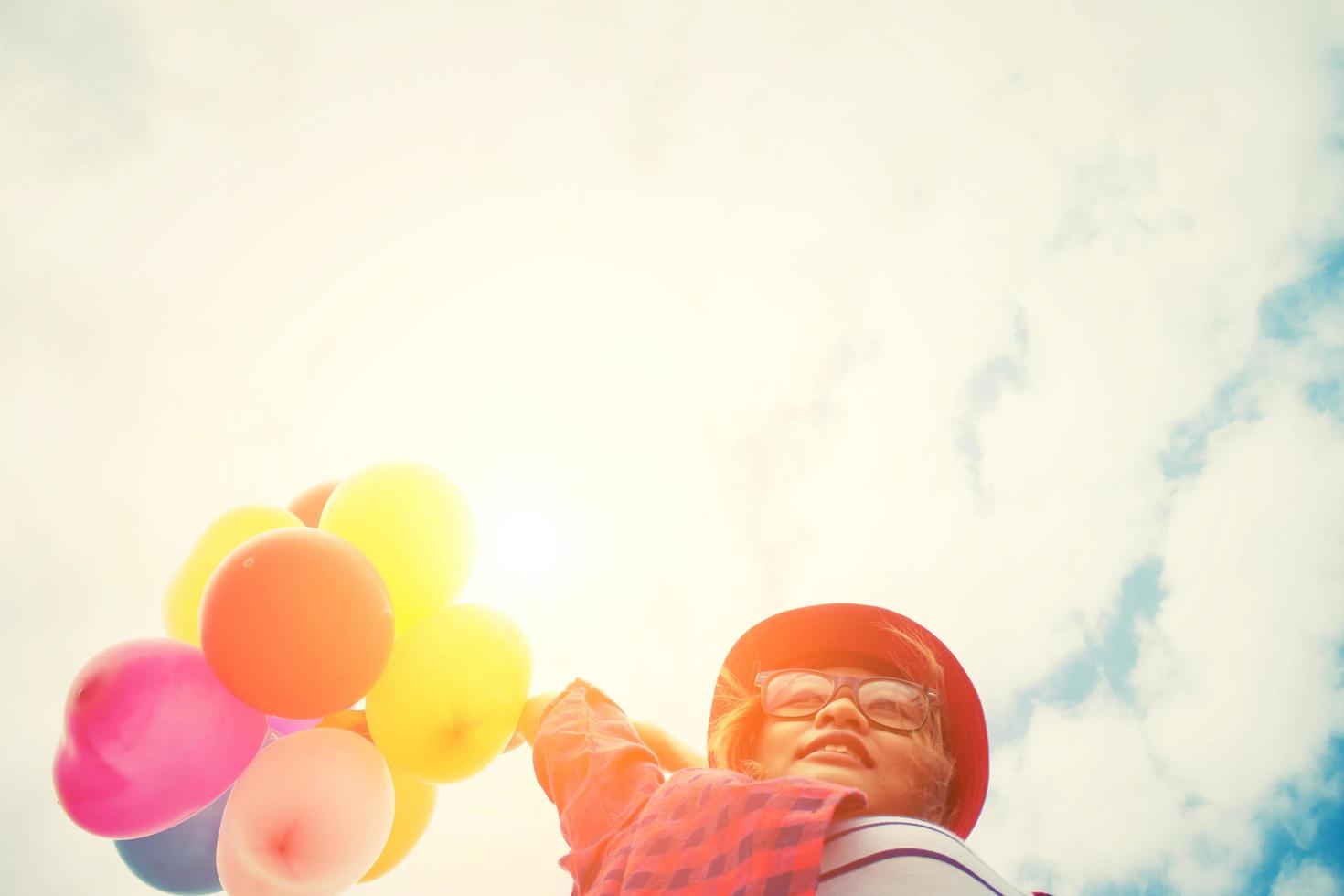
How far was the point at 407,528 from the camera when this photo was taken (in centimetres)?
215

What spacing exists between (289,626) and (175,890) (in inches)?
45.8

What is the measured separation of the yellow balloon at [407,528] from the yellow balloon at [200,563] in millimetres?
269

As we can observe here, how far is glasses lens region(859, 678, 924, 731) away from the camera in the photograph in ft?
5.36

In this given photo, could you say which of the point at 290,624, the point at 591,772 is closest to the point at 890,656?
the point at 591,772

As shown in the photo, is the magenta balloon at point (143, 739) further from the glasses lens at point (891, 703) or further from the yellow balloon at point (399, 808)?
the glasses lens at point (891, 703)

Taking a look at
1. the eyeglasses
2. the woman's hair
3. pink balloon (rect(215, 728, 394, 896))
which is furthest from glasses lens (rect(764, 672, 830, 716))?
pink balloon (rect(215, 728, 394, 896))

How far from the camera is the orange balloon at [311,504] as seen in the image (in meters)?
A: 2.54

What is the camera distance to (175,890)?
2150 millimetres

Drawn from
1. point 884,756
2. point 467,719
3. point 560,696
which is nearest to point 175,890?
point 467,719

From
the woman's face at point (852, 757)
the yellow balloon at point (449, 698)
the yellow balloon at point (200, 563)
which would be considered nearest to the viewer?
the woman's face at point (852, 757)

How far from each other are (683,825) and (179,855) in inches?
76.4

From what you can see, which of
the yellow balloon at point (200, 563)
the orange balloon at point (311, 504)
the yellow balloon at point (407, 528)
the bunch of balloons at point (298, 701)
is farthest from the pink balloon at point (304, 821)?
the orange balloon at point (311, 504)

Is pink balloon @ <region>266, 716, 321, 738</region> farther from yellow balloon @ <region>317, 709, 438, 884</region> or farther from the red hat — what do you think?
the red hat

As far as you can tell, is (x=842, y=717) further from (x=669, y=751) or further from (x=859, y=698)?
(x=669, y=751)
